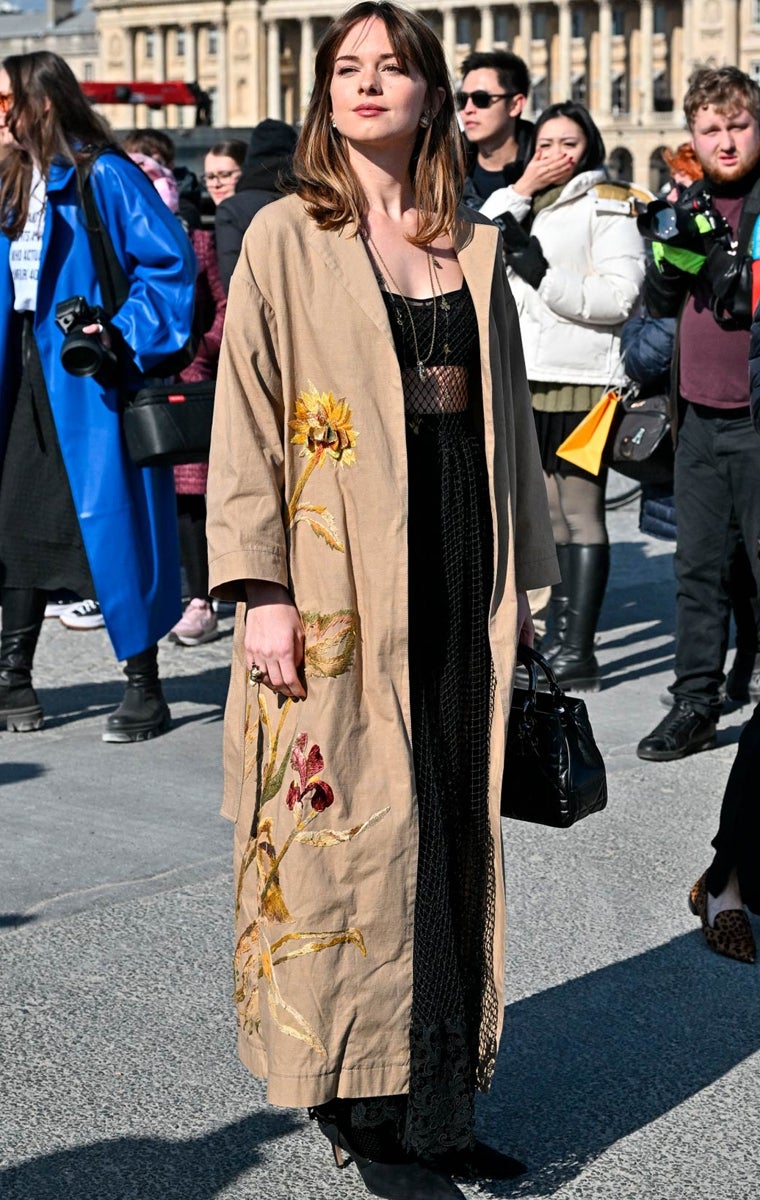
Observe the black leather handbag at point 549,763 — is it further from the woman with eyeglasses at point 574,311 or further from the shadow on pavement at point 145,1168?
the woman with eyeglasses at point 574,311

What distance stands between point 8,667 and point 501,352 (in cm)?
322

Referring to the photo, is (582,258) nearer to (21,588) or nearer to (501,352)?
(21,588)

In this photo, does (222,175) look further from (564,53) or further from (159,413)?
(564,53)

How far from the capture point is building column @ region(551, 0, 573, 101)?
3738 inches

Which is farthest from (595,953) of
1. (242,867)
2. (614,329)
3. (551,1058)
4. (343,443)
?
(614,329)

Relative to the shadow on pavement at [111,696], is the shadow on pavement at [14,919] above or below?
below

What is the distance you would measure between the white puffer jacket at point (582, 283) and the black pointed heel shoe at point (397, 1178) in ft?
12.6

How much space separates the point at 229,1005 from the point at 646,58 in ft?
310

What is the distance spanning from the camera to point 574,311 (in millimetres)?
6141

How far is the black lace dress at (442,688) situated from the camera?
2654 millimetres

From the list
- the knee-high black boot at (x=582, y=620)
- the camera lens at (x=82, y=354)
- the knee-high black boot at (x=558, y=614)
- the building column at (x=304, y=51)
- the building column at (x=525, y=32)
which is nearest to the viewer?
the camera lens at (x=82, y=354)

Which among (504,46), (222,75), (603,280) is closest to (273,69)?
(222,75)

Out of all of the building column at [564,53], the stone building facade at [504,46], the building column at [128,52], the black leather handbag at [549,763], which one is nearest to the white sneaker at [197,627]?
the black leather handbag at [549,763]

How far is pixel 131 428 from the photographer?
5.21 meters
